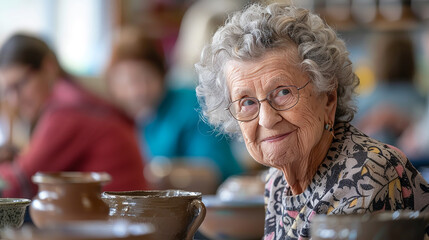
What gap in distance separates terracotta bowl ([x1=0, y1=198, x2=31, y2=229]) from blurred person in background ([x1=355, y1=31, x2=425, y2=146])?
3423 mm

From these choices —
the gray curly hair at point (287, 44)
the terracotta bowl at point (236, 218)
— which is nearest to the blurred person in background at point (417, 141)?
the terracotta bowl at point (236, 218)

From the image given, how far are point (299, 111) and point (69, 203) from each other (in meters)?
0.44

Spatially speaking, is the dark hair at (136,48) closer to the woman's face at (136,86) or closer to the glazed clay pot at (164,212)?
the woman's face at (136,86)

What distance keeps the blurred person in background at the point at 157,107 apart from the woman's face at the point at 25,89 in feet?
2.08

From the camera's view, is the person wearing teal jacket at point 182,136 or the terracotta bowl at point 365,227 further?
the person wearing teal jacket at point 182,136

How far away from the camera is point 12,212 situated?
1213 mm

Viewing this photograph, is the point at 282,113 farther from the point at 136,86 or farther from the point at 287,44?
the point at 136,86

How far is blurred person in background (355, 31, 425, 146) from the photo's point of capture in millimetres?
4621

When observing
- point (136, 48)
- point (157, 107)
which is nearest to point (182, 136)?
point (157, 107)

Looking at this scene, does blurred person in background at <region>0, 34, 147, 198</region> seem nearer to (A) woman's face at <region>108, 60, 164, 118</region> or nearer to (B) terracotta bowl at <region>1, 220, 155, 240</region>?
(A) woman's face at <region>108, 60, 164, 118</region>

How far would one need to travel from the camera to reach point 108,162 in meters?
2.83

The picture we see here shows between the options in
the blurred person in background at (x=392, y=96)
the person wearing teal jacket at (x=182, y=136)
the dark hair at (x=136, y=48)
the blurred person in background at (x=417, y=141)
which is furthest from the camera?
the blurred person in background at (x=392, y=96)

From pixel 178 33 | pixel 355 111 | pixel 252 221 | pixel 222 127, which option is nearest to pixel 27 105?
pixel 252 221

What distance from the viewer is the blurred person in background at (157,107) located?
3.50 metres
